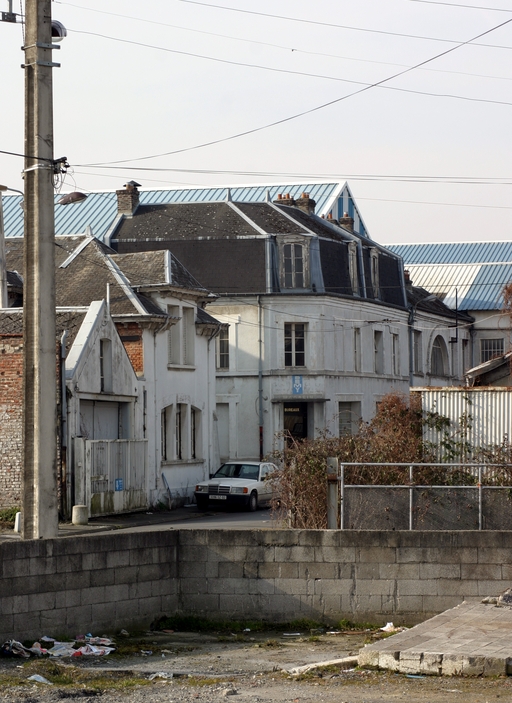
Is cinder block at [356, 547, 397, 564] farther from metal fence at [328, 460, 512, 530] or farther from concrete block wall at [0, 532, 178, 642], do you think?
concrete block wall at [0, 532, 178, 642]

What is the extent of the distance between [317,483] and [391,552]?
8.94 feet

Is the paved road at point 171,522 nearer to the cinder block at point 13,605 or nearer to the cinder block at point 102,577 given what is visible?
the cinder block at point 102,577

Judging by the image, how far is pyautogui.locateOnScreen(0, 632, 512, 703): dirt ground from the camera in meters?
10.5

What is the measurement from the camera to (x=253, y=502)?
34281 millimetres

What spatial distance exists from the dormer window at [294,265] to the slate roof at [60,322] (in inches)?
681

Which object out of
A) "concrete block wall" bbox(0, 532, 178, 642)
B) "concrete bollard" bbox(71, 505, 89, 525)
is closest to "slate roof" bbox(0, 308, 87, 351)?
"concrete bollard" bbox(71, 505, 89, 525)

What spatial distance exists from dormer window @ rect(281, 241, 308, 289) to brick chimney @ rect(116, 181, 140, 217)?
25.2 ft

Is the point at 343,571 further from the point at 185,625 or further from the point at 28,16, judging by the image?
the point at 28,16

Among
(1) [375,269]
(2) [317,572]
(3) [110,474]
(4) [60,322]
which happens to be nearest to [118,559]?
(2) [317,572]

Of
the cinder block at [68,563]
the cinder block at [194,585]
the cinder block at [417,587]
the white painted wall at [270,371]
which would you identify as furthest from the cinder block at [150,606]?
the white painted wall at [270,371]

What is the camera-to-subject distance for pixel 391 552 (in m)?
15.9

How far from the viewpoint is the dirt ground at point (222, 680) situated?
34.5 ft

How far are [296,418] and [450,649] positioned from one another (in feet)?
121

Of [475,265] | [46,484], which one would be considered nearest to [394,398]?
[46,484]
